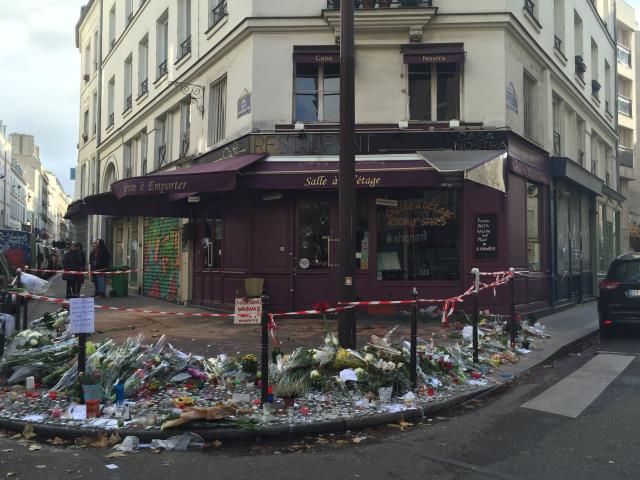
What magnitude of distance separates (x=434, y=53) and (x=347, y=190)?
6027mm

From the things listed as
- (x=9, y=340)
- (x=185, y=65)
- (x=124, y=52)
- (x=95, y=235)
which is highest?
(x=124, y=52)

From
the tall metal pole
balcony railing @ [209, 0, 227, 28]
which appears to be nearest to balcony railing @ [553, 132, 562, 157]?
balcony railing @ [209, 0, 227, 28]

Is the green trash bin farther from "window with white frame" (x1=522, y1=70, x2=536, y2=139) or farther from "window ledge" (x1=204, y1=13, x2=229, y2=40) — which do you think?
"window with white frame" (x1=522, y1=70, x2=536, y2=139)

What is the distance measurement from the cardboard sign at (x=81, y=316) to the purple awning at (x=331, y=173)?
5745 millimetres

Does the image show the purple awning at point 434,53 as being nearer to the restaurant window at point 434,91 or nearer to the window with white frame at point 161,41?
the restaurant window at point 434,91

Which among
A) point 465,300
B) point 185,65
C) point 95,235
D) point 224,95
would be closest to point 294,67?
point 224,95

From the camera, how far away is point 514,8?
40.6 ft

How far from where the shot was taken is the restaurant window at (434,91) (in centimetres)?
1203

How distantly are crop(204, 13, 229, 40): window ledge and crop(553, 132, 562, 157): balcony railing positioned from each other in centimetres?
977

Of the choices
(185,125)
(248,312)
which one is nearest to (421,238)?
(248,312)

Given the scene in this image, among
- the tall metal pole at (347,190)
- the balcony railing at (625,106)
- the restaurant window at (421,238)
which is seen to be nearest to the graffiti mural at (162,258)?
the restaurant window at (421,238)

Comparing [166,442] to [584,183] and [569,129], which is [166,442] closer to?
Answer: [584,183]

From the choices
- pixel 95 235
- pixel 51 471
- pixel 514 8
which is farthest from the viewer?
pixel 95 235

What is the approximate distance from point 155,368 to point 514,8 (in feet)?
36.3
